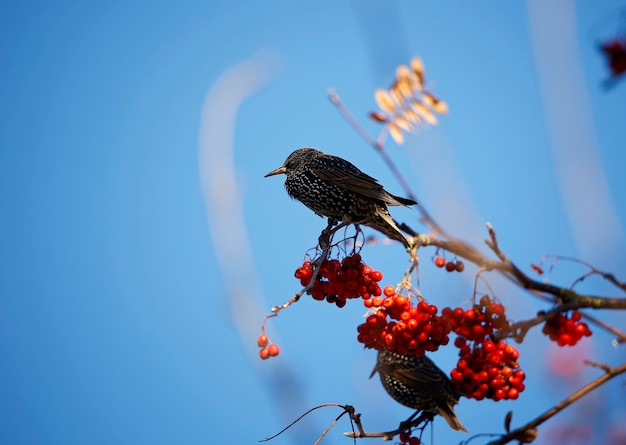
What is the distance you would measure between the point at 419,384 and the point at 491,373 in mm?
1917

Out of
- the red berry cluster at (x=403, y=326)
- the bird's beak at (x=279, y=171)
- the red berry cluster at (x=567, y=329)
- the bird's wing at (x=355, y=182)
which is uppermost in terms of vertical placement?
the bird's beak at (x=279, y=171)

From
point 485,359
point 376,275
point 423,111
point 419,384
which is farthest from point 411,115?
point 419,384

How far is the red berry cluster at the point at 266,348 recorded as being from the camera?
10.2ft

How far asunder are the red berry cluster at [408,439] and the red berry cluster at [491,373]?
1.38 ft

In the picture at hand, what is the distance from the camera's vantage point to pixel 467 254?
2658 millimetres

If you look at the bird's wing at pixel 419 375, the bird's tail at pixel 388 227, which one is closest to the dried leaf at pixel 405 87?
the bird's tail at pixel 388 227

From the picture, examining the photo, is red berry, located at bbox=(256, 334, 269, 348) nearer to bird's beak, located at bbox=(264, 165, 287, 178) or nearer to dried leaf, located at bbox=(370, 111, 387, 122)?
dried leaf, located at bbox=(370, 111, 387, 122)

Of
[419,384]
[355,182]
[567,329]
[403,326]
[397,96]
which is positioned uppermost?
[355,182]

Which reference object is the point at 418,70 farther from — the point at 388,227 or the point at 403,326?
the point at 403,326

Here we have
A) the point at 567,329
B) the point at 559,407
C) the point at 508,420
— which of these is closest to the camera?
the point at 559,407

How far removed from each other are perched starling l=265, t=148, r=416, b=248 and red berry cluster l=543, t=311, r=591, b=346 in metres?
1.41

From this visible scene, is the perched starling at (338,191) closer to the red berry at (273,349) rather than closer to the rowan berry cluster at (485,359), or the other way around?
the rowan berry cluster at (485,359)

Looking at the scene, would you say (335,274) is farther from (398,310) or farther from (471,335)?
(471,335)

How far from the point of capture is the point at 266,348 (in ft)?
10.4
